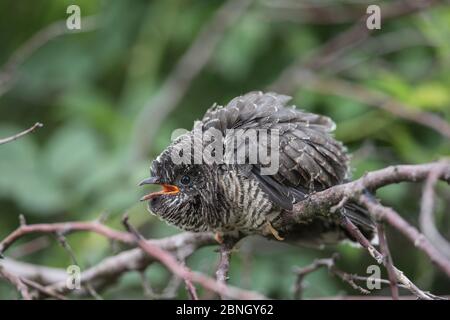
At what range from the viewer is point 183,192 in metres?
2.64

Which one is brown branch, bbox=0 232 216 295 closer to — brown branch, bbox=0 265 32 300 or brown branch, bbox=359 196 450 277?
brown branch, bbox=0 265 32 300

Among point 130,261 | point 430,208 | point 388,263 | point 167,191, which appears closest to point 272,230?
point 167,191

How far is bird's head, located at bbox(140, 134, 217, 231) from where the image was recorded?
261cm

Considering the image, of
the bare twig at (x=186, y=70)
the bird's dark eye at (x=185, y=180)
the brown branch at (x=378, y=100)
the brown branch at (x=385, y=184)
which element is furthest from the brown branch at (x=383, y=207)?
the bare twig at (x=186, y=70)

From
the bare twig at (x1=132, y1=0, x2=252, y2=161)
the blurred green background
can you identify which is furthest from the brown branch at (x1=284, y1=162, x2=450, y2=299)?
the bare twig at (x1=132, y1=0, x2=252, y2=161)

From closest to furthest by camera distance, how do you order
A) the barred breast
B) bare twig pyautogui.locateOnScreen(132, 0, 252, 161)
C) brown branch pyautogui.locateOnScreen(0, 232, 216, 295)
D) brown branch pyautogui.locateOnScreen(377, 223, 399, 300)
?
brown branch pyautogui.locateOnScreen(377, 223, 399, 300)
the barred breast
brown branch pyautogui.locateOnScreen(0, 232, 216, 295)
bare twig pyautogui.locateOnScreen(132, 0, 252, 161)

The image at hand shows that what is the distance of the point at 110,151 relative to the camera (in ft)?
15.5

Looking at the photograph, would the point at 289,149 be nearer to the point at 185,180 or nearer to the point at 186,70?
the point at 185,180

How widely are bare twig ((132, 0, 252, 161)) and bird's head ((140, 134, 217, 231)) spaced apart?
6.64 ft

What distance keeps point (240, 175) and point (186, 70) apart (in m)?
2.52

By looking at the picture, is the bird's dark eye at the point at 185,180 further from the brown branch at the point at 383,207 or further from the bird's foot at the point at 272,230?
the brown branch at the point at 383,207

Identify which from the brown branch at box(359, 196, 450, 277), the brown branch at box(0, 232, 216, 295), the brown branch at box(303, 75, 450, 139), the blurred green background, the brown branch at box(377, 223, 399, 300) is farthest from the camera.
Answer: the blurred green background

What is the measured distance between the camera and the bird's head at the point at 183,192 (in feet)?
8.56

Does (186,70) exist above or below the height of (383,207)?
above
